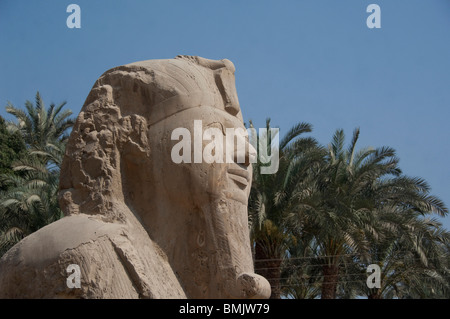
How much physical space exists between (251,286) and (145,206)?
104 centimetres

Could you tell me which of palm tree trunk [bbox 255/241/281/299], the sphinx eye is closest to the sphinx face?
the sphinx eye

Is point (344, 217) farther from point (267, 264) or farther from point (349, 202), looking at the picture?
point (267, 264)

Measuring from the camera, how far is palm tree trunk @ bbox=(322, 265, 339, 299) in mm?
15508

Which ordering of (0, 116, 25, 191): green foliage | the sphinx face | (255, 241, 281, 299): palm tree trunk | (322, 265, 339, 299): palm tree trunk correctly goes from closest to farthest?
the sphinx face < (255, 241, 281, 299): palm tree trunk < (322, 265, 339, 299): palm tree trunk < (0, 116, 25, 191): green foliage

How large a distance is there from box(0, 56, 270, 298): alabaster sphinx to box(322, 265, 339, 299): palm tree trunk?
1083 centimetres

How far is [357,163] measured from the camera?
1614 cm

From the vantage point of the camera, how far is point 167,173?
500cm

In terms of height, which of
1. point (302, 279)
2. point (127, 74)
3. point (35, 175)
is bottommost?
point (302, 279)

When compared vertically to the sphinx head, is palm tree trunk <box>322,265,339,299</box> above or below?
below

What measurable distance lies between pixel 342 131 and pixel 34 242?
487 inches

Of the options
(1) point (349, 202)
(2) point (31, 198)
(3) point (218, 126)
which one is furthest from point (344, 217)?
(3) point (218, 126)

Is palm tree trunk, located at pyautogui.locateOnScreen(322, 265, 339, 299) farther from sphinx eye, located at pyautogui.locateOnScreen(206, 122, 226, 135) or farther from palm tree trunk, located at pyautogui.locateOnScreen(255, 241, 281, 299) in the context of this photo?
sphinx eye, located at pyautogui.locateOnScreen(206, 122, 226, 135)
